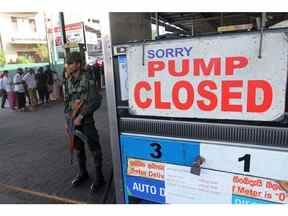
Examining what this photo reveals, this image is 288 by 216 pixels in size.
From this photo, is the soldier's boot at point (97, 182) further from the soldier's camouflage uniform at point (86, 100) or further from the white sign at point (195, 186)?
the white sign at point (195, 186)

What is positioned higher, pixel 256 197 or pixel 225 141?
pixel 225 141

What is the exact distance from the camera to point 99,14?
1979 mm

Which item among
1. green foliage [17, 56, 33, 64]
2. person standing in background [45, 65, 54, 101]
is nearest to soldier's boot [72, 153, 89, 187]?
person standing in background [45, 65, 54, 101]

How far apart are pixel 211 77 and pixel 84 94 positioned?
5.97ft

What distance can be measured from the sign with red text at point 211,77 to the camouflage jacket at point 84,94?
3.99 feet

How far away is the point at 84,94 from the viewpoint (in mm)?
3197

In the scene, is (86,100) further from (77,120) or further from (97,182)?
(97,182)

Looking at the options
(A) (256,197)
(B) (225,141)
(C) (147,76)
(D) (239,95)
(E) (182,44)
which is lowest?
(A) (256,197)

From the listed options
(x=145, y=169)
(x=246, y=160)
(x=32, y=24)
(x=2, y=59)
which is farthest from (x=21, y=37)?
(x=246, y=160)

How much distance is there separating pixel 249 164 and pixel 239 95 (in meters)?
0.45

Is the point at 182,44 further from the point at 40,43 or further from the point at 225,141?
the point at 40,43
